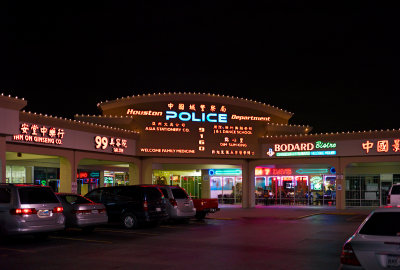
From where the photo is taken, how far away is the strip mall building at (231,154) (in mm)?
33594

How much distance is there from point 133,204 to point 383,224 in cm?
1315

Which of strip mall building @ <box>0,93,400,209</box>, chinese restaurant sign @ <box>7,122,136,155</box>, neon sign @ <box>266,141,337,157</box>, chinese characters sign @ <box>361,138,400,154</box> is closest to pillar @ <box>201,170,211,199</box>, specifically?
strip mall building @ <box>0,93,400,209</box>

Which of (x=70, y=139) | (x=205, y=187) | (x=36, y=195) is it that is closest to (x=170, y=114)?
(x=205, y=187)

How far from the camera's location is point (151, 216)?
62.7 ft

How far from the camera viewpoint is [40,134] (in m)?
25.5

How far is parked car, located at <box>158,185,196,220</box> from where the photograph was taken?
68.8 feet

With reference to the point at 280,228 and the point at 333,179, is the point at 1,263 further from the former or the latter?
the point at 333,179

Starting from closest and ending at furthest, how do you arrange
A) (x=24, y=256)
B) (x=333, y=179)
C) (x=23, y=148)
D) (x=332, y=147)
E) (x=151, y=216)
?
(x=24, y=256) → (x=151, y=216) → (x=23, y=148) → (x=332, y=147) → (x=333, y=179)

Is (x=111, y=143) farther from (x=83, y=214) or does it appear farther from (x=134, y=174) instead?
(x=83, y=214)

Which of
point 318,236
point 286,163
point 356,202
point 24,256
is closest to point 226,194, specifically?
point 286,163

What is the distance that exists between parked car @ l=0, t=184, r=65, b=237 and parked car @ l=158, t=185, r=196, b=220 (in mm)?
6652

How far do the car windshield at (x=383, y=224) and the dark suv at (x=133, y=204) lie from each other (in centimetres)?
1254

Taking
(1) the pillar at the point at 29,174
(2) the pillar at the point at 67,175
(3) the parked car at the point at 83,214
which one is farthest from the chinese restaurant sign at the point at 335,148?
(3) the parked car at the point at 83,214

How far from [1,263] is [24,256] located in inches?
39.8
